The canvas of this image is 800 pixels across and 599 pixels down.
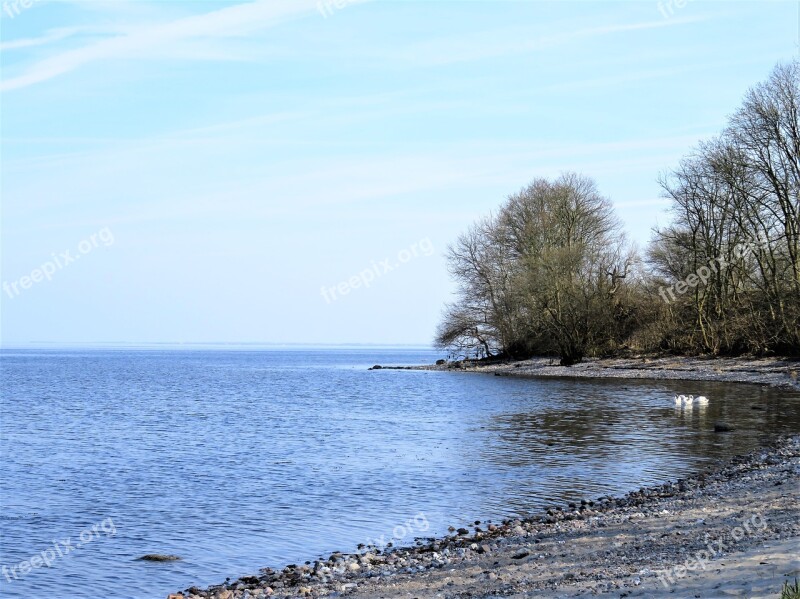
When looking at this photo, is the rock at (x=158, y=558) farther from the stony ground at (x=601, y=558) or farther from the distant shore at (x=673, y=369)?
the distant shore at (x=673, y=369)

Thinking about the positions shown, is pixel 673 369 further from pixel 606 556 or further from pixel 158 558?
pixel 158 558

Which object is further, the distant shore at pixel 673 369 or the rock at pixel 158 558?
the distant shore at pixel 673 369

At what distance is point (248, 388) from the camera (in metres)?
68.2

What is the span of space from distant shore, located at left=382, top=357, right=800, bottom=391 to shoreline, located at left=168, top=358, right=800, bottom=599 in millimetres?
29482

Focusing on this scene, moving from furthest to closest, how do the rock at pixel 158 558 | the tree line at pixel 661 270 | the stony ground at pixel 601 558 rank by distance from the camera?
the tree line at pixel 661 270 < the rock at pixel 158 558 < the stony ground at pixel 601 558

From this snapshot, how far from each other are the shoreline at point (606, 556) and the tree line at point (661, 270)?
31.3m

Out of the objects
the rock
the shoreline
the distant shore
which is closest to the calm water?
the rock

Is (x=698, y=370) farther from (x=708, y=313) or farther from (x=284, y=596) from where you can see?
(x=284, y=596)

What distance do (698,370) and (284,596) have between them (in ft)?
156

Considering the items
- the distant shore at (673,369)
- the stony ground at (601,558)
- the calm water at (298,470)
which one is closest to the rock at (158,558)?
the calm water at (298,470)

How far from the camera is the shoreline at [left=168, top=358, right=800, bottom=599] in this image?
29.4 feet

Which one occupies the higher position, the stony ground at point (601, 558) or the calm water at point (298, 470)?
the stony ground at point (601, 558)

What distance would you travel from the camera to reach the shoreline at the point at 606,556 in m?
8.96

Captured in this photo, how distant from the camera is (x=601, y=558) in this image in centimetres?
1065
